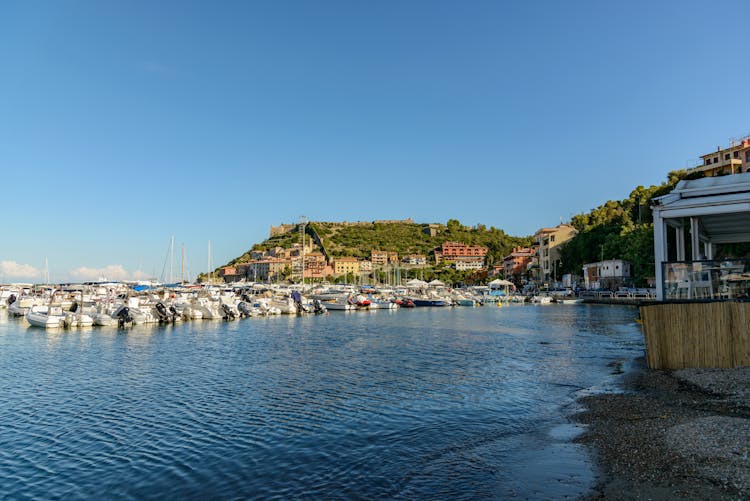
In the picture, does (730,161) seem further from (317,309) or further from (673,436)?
(673,436)

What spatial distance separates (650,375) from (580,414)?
428cm

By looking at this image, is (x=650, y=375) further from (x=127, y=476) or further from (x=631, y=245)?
(x=631, y=245)

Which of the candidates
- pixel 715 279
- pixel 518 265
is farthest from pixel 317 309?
pixel 518 265

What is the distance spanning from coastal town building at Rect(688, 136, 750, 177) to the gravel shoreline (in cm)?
6642

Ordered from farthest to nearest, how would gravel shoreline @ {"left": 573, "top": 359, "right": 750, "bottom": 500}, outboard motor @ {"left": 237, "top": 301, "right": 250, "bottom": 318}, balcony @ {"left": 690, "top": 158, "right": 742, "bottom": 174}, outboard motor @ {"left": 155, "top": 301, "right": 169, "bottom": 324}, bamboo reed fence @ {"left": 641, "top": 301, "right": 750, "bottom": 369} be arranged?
balcony @ {"left": 690, "top": 158, "right": 742, "bottom": 174}, outboard motor @ {"left": 237, "top": 301, "right": 250, "bottom": 318}, outboard motor @ {"left": 155, "top": 301, "right": 169, "bottom": 324}, bamboo reed fence @ {"left": 641, "top": 301, "right": 750, "bottom": 369}, gravel shoreline @ {"left": 573, "top": 359, "right": 750, "bottom": 500}

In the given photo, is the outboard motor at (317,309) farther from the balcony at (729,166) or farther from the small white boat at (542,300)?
the balcony at (729,166)

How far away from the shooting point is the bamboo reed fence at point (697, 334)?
15.1 m

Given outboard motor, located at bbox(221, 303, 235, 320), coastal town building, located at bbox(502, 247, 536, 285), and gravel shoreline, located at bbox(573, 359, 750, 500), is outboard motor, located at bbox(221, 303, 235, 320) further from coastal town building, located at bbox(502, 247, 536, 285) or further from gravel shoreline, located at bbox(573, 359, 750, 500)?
coastal town building, located at bbox(502, 247, 536, 285)

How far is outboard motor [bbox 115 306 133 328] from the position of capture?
45.9 metres

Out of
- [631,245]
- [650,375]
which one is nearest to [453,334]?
[650,375]

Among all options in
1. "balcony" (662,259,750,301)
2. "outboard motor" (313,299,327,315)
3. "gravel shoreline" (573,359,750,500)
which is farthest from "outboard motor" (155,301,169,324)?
"balcony" (662,259,750,301)

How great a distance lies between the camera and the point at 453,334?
3988 cm

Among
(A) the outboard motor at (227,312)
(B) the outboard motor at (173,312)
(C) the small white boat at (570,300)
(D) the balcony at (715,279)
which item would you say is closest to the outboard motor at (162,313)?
(B) the outboard motor at (173,312)

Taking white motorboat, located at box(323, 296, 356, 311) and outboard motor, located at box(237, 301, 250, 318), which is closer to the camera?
outboard motor, located at box(237, 301, 250, 318)
